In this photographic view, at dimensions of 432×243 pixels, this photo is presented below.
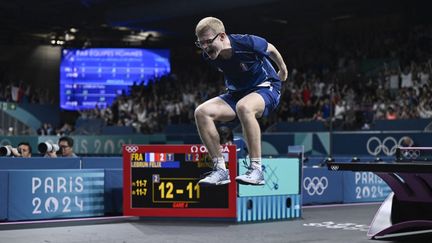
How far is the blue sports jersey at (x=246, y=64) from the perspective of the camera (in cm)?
599

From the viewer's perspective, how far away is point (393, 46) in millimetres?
26078

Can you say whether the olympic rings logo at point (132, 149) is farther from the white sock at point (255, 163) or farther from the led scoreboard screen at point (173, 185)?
the white sock at point (255, 163)

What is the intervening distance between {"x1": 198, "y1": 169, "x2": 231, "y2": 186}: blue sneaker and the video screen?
26.0 m

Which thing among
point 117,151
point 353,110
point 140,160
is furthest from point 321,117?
point 140,160

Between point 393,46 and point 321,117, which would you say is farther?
point 393,46

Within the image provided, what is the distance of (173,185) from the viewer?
12914 millimetres

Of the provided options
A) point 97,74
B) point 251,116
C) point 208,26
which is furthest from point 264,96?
point 97,74

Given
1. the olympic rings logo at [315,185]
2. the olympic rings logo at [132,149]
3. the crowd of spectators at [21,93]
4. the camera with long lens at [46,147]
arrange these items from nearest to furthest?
1. the olympic rings logo at [132,149]
2. the camera with long lens at [46,147]
3. the olympic rings logo at [315,185]
4. the crowd of spectators at [21,93]

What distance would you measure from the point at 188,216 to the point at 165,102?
16.9 metres

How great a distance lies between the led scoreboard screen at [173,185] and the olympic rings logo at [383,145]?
25.7ft

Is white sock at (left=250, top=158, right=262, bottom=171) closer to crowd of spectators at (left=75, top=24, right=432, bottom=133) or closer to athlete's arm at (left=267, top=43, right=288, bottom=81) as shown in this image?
athlete's arm at (left=267, top=43, right=288, bottom=81)

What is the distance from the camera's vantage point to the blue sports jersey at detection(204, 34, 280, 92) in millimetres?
5992

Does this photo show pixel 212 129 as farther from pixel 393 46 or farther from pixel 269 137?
pixel 393 46

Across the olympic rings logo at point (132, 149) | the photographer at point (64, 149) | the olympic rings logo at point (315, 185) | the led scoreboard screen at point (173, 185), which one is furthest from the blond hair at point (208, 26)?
the olympic rings logo at point (315, 185)
